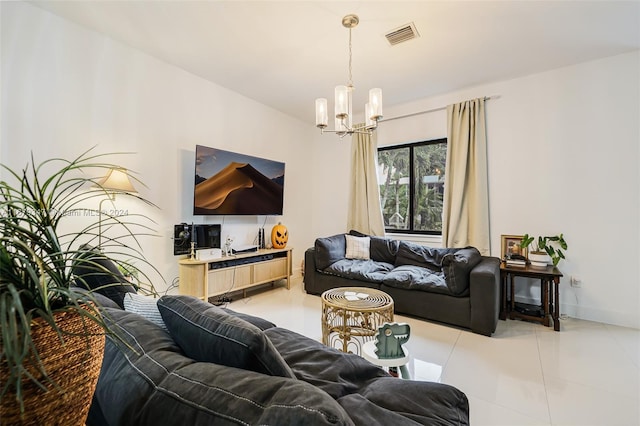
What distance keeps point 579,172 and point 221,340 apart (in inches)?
159

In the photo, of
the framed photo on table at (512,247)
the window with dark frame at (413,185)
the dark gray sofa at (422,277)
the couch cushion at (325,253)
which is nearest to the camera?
the dark gray sofa at (422,277)

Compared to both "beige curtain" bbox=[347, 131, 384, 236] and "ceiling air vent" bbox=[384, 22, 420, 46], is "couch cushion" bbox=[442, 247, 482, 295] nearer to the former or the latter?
"beige curtain" bbox=[347, 131, 384, 236]

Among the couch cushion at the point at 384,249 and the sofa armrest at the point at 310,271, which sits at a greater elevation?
the couch cushion at the point at 384,249

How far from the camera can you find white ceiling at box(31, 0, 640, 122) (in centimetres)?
228

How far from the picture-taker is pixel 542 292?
2.94 metres

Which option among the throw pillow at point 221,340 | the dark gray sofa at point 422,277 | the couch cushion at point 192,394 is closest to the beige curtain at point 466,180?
the dark gray sofa at point 422,277

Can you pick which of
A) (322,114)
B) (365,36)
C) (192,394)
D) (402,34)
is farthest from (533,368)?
(365,36)

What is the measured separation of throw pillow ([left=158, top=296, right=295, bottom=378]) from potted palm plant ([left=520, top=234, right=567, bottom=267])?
129 inches

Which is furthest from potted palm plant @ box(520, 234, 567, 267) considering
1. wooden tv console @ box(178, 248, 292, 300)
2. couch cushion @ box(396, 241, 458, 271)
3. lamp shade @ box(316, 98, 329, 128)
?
wooden tv console @ box(178, 248, 292, 300)

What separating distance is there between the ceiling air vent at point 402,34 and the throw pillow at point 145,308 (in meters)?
2.84

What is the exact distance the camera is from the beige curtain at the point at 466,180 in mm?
3580

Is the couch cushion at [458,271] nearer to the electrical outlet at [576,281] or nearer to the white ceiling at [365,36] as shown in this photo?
the electrical outlet at [576,281]

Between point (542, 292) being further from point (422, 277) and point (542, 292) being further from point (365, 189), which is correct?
point (365, 189)

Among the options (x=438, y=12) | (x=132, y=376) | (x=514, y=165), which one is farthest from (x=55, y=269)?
(x=514, y=165)
